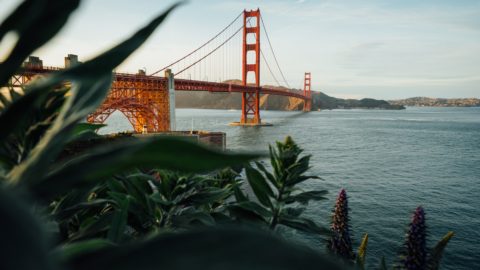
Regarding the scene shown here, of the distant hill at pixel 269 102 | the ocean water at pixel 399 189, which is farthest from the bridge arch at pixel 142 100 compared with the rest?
the distant hill at pixel 269 102

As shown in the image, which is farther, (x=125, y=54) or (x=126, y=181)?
(x=126, y=181)

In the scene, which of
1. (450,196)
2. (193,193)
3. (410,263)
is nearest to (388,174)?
(450,196)

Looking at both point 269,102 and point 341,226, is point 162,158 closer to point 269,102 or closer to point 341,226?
point 341,226

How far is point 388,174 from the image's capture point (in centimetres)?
2703

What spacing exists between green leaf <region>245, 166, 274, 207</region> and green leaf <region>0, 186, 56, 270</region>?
1.28m

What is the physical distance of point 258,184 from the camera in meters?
1.56

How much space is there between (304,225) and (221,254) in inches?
53.7

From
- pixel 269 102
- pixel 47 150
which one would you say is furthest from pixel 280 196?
pixel 269 102

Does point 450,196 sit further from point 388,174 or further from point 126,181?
point 126,181

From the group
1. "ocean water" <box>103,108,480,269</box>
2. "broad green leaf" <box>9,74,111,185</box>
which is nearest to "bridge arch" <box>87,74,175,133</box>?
"ocean water" <box>103,108,480,269</box>

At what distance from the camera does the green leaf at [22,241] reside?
→ 9.2 inches

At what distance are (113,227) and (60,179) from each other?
58 centimetres

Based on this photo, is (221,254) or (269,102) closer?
(221,254)

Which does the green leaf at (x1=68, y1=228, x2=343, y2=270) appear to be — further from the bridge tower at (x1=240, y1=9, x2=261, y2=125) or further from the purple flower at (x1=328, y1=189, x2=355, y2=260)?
the bridge tower at (x1=240, y1=9, x2=261, y2=125)
